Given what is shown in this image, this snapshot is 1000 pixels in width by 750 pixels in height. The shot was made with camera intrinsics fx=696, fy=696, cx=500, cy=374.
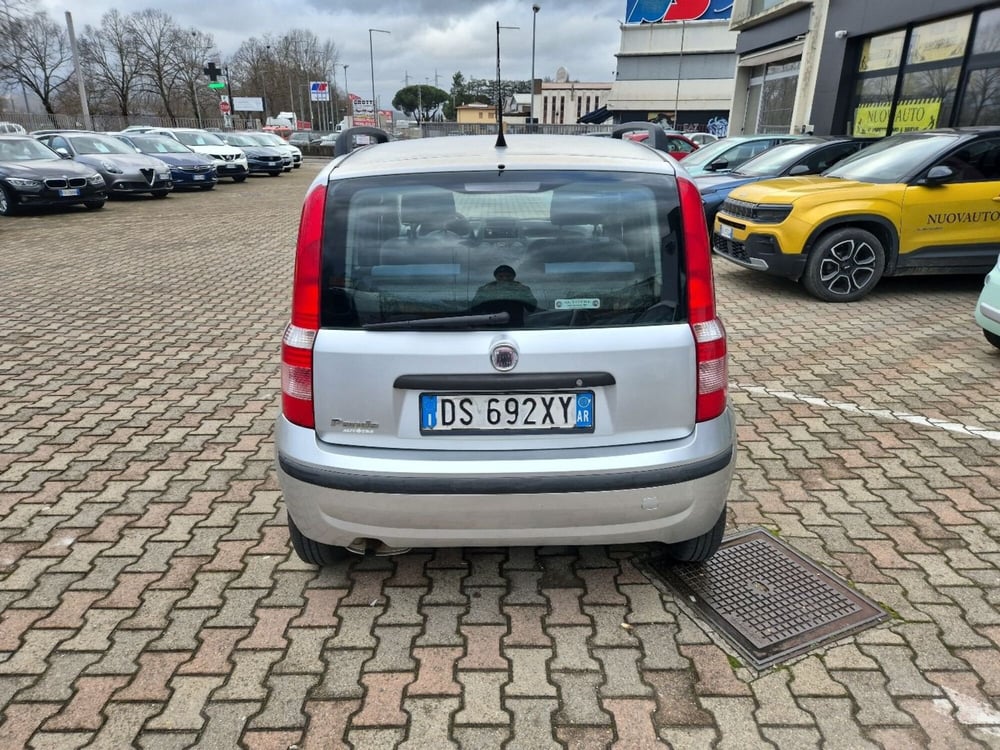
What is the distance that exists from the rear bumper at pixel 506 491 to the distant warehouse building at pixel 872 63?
1307 cm

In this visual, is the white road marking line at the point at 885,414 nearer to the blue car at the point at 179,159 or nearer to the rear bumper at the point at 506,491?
the rear bumper at the point at 506,491

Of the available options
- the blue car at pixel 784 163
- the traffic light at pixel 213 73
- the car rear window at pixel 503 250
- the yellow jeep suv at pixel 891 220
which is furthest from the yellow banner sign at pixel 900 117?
the traffic light at pixel 213 73

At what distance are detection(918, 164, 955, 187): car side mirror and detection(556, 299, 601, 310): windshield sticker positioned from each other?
6378 mm

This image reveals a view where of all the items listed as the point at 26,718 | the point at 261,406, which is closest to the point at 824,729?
the point at 26,718

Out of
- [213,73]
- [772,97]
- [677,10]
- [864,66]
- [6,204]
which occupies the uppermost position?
[677,10]

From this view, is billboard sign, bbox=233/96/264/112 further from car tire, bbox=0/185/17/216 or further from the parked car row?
car tire, bbox=0/185/17/216

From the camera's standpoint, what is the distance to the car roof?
8.25ft

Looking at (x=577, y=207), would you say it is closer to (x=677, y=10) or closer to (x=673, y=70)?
(x=677, y=10)

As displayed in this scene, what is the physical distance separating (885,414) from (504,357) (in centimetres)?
337

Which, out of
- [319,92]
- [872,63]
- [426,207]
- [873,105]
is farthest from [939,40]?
[319,92]

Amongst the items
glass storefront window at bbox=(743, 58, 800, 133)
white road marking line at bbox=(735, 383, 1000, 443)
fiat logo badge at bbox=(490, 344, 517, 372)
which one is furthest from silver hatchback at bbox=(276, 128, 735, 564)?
glass storefront window at bbox=(743, 58, 800, 133)

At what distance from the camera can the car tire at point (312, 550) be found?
2854 mm

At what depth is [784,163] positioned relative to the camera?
978 cm

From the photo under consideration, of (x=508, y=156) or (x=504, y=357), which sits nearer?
(x=504, y=357)
